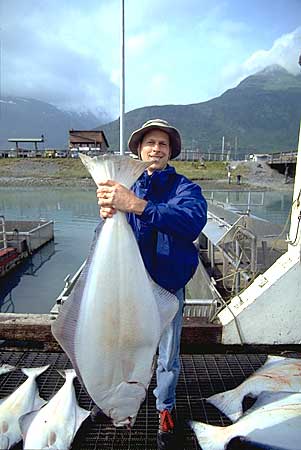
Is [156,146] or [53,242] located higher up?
[156,146]

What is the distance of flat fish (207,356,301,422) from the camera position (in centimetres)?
278

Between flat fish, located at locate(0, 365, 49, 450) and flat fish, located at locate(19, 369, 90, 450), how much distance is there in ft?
0.32

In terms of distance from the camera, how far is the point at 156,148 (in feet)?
7.76

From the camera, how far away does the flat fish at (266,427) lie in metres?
2.26

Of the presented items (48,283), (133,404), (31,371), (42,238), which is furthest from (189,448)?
A: (42,238)

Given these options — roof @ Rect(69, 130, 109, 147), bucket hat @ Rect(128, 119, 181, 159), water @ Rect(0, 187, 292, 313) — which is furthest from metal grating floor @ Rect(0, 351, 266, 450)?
roof @ Rect(69, 130, 109, 147)

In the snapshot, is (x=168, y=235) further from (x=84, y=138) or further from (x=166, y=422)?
(x=84, y=138)

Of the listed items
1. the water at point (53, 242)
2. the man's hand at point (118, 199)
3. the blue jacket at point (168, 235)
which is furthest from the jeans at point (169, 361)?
the water at point (53, 242)

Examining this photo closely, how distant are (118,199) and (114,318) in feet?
2.12

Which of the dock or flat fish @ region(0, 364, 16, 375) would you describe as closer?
flat fish @ region(0, 364, 16, 375)

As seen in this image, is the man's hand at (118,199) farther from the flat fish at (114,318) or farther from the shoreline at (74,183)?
the shoreline at (74,183)

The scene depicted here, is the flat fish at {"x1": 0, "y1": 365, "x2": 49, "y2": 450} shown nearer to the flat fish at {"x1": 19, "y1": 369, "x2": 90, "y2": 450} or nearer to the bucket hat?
the flat fish at {"x1": 19, "y1": 369, "x2": 90, "y2": 450}

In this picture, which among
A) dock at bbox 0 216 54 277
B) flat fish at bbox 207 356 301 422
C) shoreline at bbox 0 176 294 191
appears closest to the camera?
flat fish at bbox 207 356 301 422

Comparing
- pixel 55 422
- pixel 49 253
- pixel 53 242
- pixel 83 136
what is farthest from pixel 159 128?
pixel 83 136
